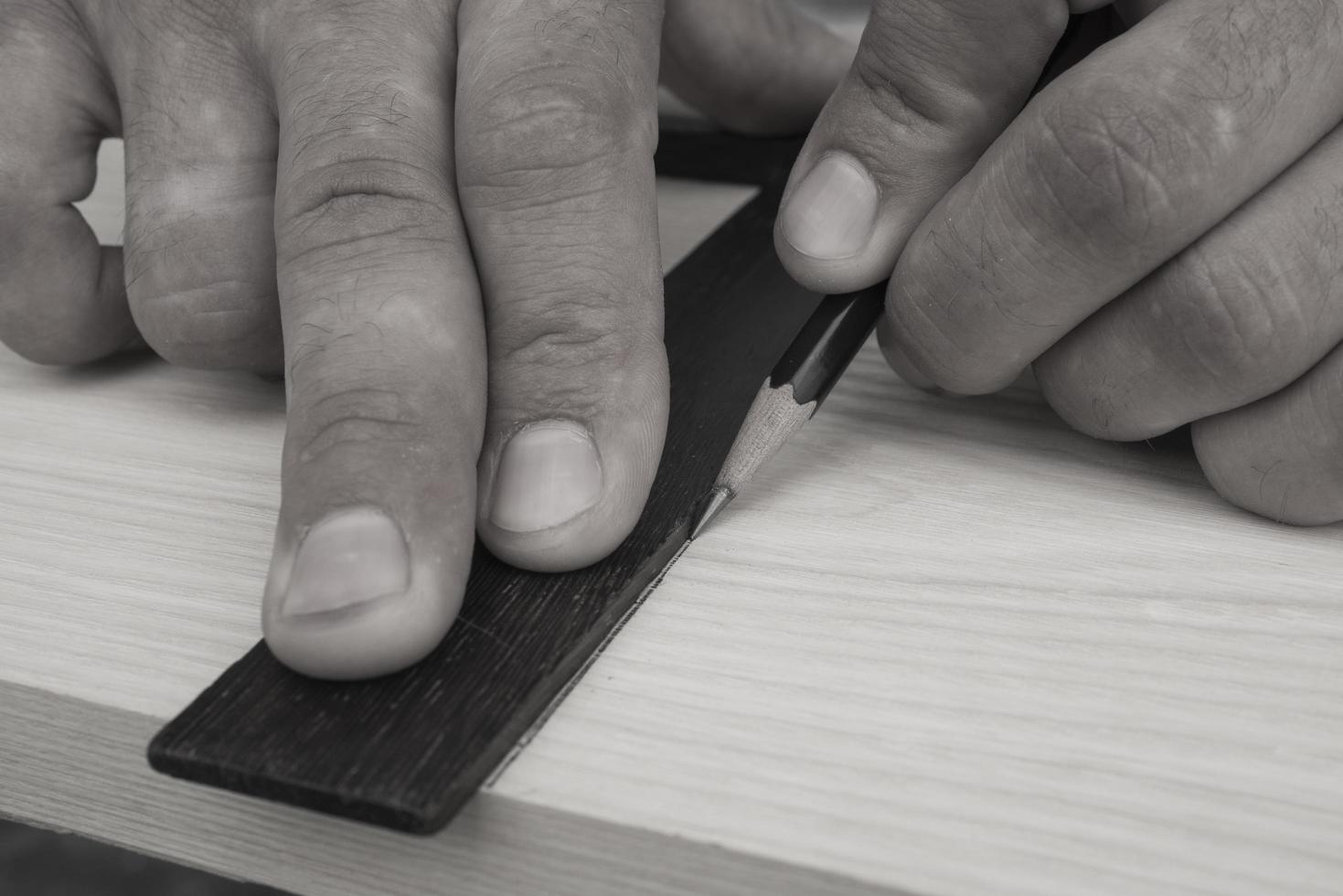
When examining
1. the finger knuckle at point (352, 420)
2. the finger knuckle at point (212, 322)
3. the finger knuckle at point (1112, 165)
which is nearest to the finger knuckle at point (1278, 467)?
the finger knuckle at point (1112, 165)

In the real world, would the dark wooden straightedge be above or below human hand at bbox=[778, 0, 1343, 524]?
below

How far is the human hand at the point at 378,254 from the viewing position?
0.57 metres

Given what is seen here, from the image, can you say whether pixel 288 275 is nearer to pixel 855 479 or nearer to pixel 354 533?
pixel 354 533

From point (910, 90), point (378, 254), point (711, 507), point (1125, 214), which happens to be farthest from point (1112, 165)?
point (378, 254)

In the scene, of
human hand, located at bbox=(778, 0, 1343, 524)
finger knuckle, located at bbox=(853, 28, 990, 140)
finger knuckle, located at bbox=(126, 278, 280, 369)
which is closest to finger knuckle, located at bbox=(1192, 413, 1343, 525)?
human hand, located at bbox=(778, 0, 1343, 524)

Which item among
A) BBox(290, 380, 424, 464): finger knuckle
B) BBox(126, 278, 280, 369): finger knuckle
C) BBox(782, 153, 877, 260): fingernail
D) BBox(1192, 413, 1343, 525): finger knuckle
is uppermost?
BBox(782, 153, 877, 260): fingernail

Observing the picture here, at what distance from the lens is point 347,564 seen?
0.53 m

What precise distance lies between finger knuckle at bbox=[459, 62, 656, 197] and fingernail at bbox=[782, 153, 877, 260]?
13cm

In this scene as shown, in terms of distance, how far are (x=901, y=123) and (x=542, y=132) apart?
242 millimetres

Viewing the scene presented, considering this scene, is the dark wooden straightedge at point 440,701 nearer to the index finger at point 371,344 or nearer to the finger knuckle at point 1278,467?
the index finger at point 371,344

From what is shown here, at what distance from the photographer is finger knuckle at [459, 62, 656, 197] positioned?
716 millimetres

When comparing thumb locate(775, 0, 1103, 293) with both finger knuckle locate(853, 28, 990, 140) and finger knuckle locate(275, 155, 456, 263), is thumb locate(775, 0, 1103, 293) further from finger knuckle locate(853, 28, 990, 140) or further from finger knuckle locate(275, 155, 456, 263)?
finger knuckle locate(275, 155, 456, 263)

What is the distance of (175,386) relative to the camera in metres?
0.89

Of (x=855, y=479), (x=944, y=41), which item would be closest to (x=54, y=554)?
(x=855, y=479)
